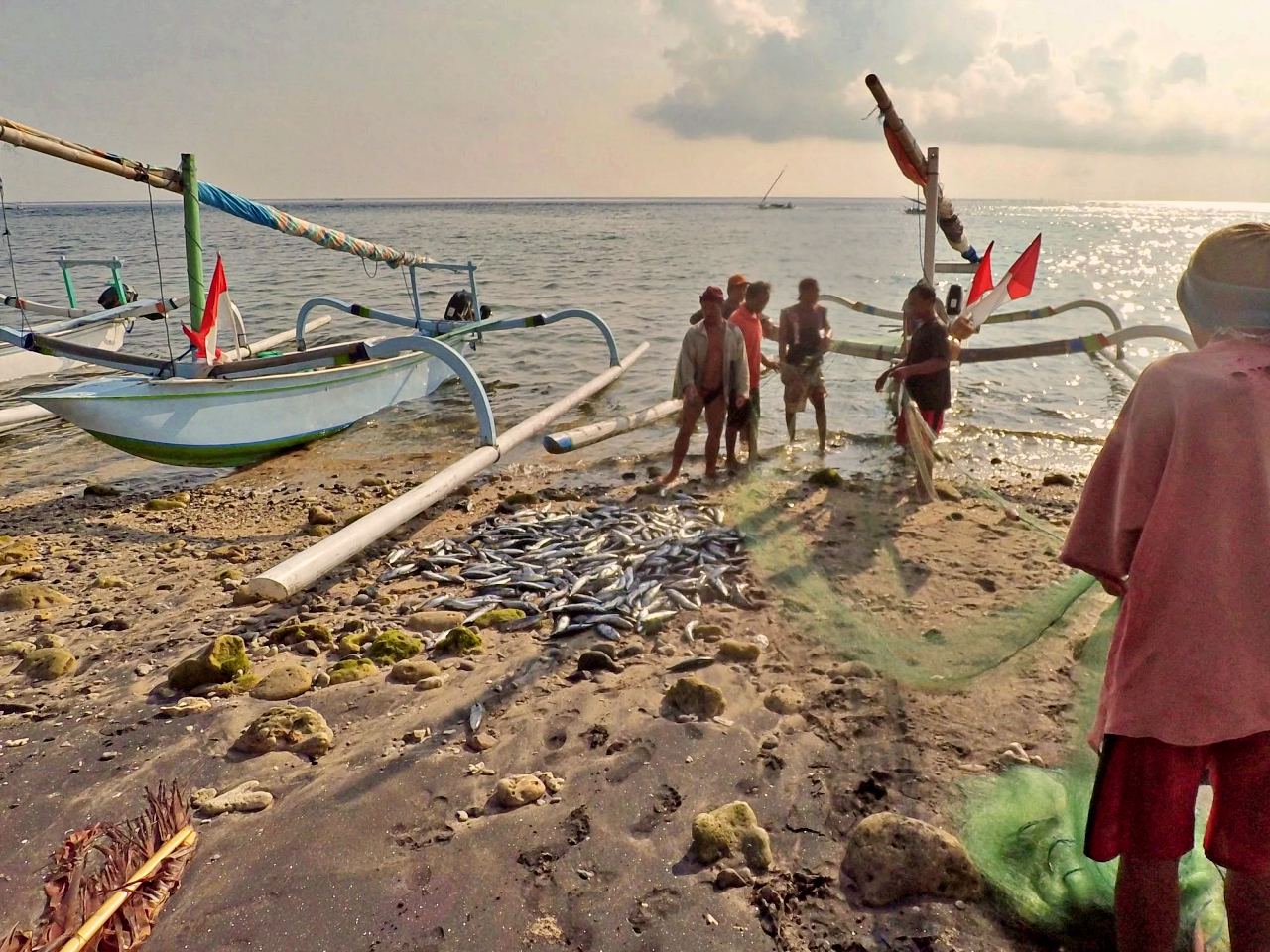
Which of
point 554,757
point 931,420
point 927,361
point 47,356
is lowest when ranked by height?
point 554,757

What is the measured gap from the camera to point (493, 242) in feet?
204

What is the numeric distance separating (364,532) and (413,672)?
7.02 feet

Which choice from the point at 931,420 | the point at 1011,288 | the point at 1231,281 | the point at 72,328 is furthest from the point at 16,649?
the point at 72,328

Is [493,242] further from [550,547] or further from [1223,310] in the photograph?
[1223,310]

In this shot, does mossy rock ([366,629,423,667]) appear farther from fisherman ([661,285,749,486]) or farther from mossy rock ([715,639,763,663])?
fisherman ([661,285,749,486])

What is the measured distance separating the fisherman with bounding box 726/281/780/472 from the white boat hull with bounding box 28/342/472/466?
5.71 meters

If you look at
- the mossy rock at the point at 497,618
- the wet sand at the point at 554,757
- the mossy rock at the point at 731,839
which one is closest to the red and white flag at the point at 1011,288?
the wet sand at the point at 554,757

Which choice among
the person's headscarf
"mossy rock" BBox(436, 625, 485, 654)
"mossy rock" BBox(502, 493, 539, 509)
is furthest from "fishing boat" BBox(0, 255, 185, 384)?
the person's headscarf

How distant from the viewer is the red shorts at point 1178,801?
2.22 metres

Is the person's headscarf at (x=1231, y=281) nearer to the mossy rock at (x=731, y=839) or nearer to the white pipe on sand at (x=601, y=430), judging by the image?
the mossy rock at (x=731, y=839)

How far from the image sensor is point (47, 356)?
50.1ft

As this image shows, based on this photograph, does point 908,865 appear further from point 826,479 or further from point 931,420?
point 931,420

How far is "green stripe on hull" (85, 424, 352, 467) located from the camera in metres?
9.16

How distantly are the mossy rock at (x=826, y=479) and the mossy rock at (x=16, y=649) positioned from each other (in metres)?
7.40
